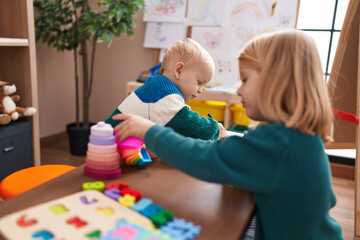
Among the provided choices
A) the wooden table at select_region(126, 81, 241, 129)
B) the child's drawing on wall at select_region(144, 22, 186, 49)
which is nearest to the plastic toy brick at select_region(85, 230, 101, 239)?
the wooden table at select_region(126, 81, 241, 129)

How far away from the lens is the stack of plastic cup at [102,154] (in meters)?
0.79

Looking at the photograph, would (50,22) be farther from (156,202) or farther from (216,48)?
(156,202)

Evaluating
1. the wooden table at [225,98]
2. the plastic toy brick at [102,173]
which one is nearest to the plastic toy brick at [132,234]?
the plastic toy brick at [102,173]

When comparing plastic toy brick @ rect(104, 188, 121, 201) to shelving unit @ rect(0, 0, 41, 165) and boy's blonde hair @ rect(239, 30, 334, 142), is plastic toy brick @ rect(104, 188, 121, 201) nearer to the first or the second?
boy's blonde hair @ rect(239, 30, 334, 142)

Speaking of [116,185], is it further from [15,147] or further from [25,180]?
[15,147]

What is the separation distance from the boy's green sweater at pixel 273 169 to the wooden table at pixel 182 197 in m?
0.06

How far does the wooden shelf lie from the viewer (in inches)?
68.4

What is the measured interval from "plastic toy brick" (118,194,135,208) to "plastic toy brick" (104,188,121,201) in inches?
0.6

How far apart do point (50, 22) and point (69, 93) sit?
0.99 meters

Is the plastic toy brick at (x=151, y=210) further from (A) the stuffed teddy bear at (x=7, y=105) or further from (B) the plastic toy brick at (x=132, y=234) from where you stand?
(A) the stuffed teddy bear at (x=7, y=105)

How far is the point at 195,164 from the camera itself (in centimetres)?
69

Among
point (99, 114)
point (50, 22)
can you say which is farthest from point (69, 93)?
point (50, 22)

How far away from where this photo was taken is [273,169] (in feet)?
2.18

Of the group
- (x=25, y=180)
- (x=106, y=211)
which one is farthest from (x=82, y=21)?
(x=106, y=211)
